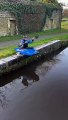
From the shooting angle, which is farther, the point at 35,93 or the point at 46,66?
the point at 46,66

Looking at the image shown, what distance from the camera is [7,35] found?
895 inches

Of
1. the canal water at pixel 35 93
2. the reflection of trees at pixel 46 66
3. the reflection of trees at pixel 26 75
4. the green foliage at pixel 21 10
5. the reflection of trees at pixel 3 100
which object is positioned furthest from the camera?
the green foliage at pixel 21 10

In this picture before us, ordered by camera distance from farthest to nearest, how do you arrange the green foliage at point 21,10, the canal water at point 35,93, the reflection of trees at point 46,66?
the green foliage at point 21,10
the reflection of trees at point 46,66
the canal water at point 35,93

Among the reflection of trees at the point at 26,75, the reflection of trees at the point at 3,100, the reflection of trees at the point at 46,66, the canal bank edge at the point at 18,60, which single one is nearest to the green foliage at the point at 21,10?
the canal bank edge at the point at 18,60

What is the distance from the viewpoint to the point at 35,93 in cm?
1052

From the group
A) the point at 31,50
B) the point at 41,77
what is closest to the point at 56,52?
the point at 31,50

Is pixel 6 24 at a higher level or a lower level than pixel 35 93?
higher

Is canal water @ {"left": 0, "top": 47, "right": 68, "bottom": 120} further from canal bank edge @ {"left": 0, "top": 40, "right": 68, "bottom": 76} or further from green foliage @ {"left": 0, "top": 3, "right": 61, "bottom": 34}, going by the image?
green foliage @ {"left": 0, "top": 3, "right": 61, "bottom": 34}

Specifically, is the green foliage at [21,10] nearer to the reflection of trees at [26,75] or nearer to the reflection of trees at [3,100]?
the reflection of trees at [26,75]

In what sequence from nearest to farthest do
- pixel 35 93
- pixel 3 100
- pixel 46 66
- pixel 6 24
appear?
1. pixel 3 100
2. pixel 35 93
3. pixel 46 66
4. pixel 6 24

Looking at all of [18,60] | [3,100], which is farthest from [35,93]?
[18,60]

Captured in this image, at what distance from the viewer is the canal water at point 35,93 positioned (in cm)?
872

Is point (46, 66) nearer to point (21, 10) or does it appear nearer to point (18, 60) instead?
point (18, 60)

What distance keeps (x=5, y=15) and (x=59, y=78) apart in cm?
1201
